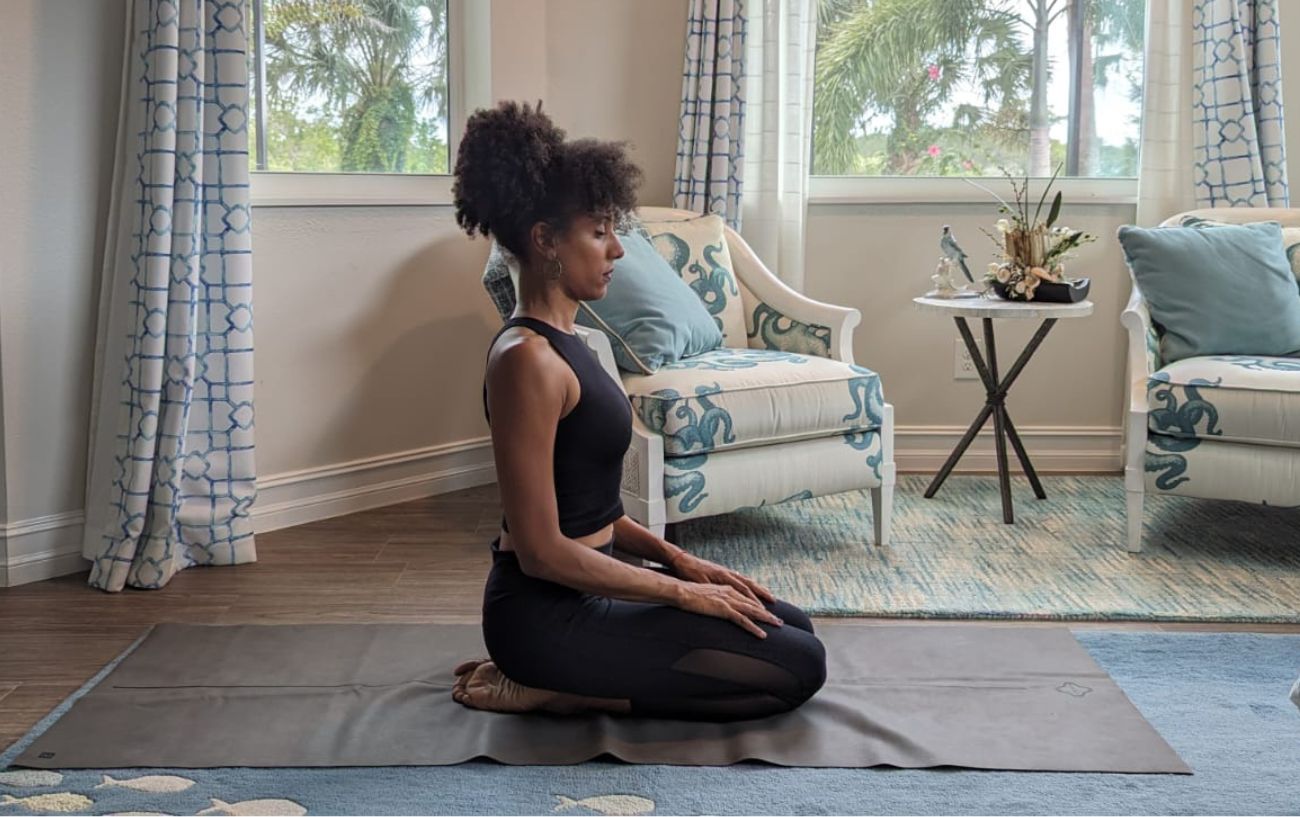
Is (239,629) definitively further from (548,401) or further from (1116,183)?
(1116,183)

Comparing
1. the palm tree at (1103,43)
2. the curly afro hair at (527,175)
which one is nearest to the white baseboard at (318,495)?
the curly afro hair at (527,175)

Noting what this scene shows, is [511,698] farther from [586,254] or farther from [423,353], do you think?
[423,353]

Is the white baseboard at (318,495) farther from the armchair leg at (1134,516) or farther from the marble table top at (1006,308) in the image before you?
the armchair leg at (1134,516)

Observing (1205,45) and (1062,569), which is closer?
(1062,569)

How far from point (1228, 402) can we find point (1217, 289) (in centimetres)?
48

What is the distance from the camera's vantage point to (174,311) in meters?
3.34

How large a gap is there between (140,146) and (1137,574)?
2665mm

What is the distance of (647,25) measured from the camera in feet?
15.0

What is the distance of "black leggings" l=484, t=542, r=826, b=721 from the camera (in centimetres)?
232

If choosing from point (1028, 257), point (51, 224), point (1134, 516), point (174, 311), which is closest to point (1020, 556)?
point (1134, 516)

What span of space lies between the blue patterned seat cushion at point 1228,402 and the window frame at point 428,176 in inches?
87.3

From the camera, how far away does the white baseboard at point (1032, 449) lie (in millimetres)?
4668

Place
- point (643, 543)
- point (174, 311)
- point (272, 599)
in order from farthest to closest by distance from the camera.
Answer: point (174, 311) → point (272, 599) → point (643, 543)

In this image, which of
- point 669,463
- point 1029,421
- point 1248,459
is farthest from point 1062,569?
point 1029,421
